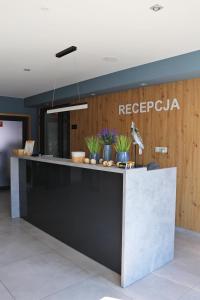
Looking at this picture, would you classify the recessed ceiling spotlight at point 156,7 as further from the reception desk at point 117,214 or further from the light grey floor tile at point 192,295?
the light grey floor tile at point 192,295

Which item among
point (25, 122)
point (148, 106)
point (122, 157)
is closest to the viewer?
point (122, 157)

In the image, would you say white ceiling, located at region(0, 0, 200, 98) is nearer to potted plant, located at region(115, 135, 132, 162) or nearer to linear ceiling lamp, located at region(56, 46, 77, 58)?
linear ceiling lamp, located at region(56, 46, 77, 58)

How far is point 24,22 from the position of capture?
2678 mm

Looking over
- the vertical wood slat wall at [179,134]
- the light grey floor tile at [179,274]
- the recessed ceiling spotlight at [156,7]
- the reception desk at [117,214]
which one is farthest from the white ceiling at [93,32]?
the light grey floor tile at [179,274]

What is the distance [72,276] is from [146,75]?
3.07 metres

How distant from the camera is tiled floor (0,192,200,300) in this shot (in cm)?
255

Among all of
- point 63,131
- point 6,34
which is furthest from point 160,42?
point 63,131

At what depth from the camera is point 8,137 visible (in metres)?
7.69

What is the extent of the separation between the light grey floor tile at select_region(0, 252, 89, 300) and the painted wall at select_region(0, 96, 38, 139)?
5.26 m

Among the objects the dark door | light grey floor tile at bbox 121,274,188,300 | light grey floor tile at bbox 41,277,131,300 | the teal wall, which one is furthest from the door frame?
light grey floor tile at bbox 121,274,188,300

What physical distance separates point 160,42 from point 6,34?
1839mm

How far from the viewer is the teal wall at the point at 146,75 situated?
3.54 meters

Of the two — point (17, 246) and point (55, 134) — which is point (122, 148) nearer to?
point (17, 246)

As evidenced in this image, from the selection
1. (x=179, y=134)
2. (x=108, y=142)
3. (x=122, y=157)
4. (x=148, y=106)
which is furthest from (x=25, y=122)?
(x=122, y=157)
